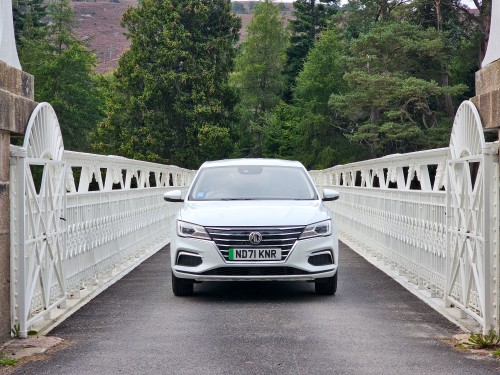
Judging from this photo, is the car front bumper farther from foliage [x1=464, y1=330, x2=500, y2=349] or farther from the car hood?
foliage [x1=464, y1=330, x2=500, y2=349]

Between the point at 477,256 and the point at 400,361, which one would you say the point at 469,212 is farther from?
the point at 400,361

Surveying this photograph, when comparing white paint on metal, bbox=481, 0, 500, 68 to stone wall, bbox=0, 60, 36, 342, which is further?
white paint on metal, bbox=481, 0, 500, 68

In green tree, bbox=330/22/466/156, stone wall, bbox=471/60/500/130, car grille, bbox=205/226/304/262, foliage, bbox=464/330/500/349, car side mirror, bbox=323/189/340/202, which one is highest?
green tree, bbox=330/22/466/156

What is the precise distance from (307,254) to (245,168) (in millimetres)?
2061

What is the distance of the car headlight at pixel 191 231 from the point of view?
10074 millimetres

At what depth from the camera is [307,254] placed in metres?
10.1

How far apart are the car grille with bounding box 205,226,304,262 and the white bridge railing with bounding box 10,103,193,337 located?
159 cm

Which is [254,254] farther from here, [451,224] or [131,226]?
[131,226]

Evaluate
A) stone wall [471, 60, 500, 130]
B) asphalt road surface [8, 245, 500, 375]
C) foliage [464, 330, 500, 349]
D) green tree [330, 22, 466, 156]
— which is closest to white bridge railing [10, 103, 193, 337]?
asphalt road surface [8, 245, 500, 375]

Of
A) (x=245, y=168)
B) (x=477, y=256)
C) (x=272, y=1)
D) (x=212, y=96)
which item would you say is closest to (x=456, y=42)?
(x=212, y=96)

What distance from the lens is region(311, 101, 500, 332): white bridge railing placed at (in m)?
7.49

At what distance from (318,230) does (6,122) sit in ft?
13.0

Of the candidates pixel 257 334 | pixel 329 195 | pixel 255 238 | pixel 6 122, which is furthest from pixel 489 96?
pixel 6 122

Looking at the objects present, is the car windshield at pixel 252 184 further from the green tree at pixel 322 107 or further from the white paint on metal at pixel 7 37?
the green tree at pixel 322 107
